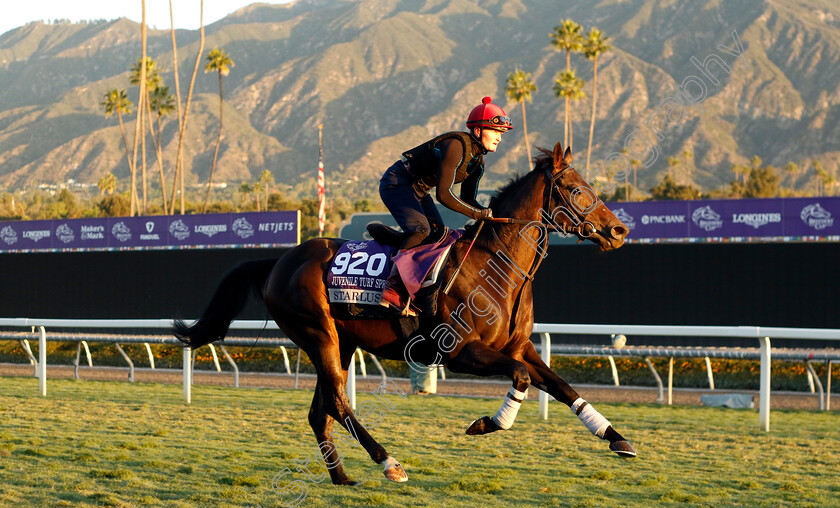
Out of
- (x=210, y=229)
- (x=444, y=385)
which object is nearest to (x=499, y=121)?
(x=444, y=385)

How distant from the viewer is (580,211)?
516 centimetres

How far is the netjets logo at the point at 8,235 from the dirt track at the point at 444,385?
8.43 meters

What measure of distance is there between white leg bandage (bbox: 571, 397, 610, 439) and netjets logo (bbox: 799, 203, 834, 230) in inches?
503

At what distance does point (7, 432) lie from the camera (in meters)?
7.06

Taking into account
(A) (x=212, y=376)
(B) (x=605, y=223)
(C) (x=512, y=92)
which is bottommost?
(A) (x=212, y=376)

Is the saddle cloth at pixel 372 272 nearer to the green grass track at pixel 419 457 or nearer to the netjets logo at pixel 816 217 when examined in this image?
the green grass track at pixel 419 457

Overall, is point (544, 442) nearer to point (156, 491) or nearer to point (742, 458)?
point (742, 458)

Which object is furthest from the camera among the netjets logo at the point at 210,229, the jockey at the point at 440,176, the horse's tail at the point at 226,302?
the netjets logo at the point at 210,229

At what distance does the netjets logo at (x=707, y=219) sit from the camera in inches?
685

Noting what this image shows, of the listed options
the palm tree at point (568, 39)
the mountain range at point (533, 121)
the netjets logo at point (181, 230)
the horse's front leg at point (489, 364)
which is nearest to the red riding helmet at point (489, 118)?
the horse's front leg at point (489, 364)

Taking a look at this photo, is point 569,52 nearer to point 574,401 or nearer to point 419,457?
point 419,457

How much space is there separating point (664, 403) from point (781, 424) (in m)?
2.04

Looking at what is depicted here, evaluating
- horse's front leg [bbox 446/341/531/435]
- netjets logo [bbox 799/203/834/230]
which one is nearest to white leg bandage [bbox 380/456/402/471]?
horse's front leg [bbox 446/341/531/435]

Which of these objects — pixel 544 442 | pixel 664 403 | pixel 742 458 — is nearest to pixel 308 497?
pixel 544 442
